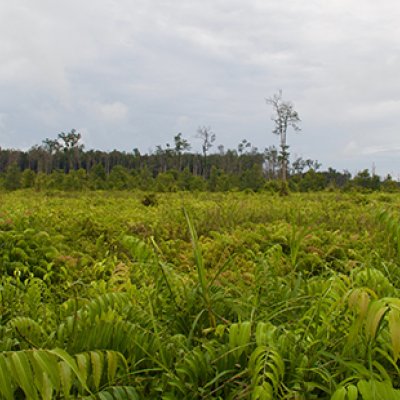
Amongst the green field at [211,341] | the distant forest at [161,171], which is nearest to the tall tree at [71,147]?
the distant forest at [161,171]

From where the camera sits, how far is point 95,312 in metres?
2.13

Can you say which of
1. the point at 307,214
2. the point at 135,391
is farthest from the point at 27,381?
the point at 307,214

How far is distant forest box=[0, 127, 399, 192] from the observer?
31031 mm

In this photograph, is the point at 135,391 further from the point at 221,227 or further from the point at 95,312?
the point at 221,227

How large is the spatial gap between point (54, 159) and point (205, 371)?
221 feet

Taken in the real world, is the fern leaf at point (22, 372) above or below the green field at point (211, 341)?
above

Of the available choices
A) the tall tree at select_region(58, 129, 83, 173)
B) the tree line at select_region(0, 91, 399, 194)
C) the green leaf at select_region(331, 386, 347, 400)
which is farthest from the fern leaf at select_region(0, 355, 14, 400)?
the tall tree at select_region(58, 129, 83, 173)

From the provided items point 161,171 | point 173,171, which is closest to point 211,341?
point 173,171

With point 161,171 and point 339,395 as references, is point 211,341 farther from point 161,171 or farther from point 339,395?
point 161,171

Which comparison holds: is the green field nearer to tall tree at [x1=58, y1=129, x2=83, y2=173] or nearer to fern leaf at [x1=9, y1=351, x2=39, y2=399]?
fern leaf at [x1=9, y1=351, x2=39, y2=399]

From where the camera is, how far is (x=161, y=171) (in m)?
63.9

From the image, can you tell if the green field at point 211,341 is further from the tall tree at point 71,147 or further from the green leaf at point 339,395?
the tall tree at point 71,147

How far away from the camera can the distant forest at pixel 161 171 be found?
31.0 meters

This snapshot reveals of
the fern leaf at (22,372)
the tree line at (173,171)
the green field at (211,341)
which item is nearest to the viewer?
the fern leaf at (22,372)
